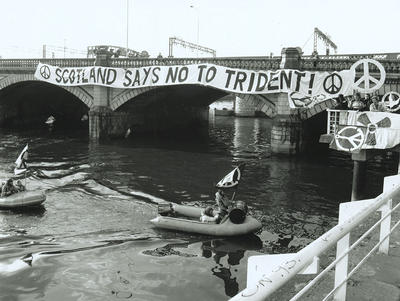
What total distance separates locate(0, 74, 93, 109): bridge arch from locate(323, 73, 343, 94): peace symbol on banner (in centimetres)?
2218

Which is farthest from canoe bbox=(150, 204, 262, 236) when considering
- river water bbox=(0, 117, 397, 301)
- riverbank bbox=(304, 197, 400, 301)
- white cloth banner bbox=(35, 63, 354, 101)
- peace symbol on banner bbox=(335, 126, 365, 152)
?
white cloth banner bbox=(35, 63, 354, 101)

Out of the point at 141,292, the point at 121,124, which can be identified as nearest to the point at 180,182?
the point at 141,292

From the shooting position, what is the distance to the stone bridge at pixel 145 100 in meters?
31.0

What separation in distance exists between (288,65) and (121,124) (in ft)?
58.0

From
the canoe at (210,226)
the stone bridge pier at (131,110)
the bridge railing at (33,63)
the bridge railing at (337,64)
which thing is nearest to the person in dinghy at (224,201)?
the canoe at (210,226)

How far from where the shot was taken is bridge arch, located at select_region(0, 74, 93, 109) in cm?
4131

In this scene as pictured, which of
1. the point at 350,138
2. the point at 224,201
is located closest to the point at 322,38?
the point at 350,138

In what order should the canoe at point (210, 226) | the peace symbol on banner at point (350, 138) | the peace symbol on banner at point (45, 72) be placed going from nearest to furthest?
the canoe at point (210, 226)
the peace symbol on banner at point (350, 138)
the peace symbol on banner at point (45, 72)

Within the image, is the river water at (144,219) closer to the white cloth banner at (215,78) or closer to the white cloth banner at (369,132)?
the white cloth banner at (369,132)

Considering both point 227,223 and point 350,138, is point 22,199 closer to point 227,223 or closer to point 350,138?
point 227,223

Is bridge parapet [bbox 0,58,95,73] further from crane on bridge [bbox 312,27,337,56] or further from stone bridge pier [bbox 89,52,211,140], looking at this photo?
crane on bridge [bbox 312,27,337,56]

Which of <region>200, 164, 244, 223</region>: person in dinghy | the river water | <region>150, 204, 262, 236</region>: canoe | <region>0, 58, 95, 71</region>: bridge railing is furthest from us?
<region>0, 58, 95, 71</region>: bridge railing

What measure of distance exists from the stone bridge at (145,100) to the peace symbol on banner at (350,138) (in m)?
9.74

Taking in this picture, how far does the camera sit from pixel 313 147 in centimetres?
3628
